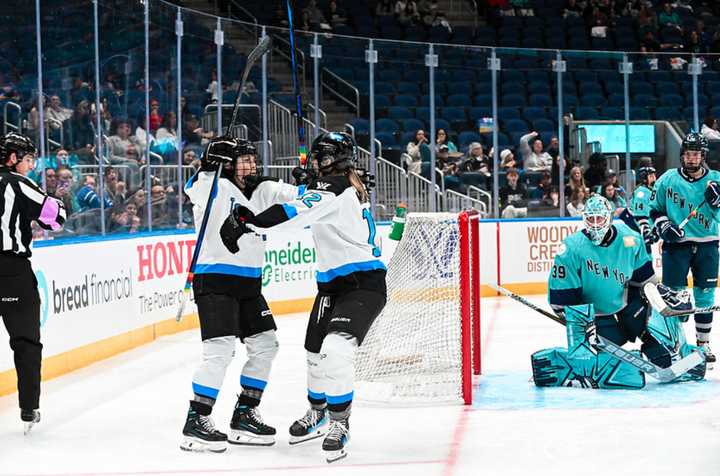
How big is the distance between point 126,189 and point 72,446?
10.3ft

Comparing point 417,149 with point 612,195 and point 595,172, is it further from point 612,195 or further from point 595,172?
point 612,195

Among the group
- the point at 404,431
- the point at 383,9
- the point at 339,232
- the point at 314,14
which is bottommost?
the point at 404,431

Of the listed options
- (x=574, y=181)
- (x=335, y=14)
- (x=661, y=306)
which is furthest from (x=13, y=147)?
(x=335, y=14)

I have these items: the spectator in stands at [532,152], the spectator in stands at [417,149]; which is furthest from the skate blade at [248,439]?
the spectator in stands at [532,152]

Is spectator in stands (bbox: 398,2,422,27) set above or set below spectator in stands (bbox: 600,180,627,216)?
above

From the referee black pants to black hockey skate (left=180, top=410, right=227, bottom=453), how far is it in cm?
81

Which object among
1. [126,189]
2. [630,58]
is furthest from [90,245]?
[630,58]

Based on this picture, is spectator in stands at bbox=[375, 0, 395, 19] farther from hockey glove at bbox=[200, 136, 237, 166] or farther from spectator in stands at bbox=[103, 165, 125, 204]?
hockey glove at bbox=[200, 136, 237, 166]

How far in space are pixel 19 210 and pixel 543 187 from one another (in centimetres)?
634

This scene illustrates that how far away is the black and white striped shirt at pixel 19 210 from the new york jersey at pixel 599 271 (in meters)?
2.48

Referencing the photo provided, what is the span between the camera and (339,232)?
3.35 metres

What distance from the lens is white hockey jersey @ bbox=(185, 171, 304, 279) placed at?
346 centimetres

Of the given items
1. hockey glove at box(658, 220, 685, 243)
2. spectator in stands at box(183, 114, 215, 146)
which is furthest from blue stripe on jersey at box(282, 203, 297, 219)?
spectator in stands at box(183, 114, 215, 146)

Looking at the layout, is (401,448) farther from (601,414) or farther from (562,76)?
(562,76)
